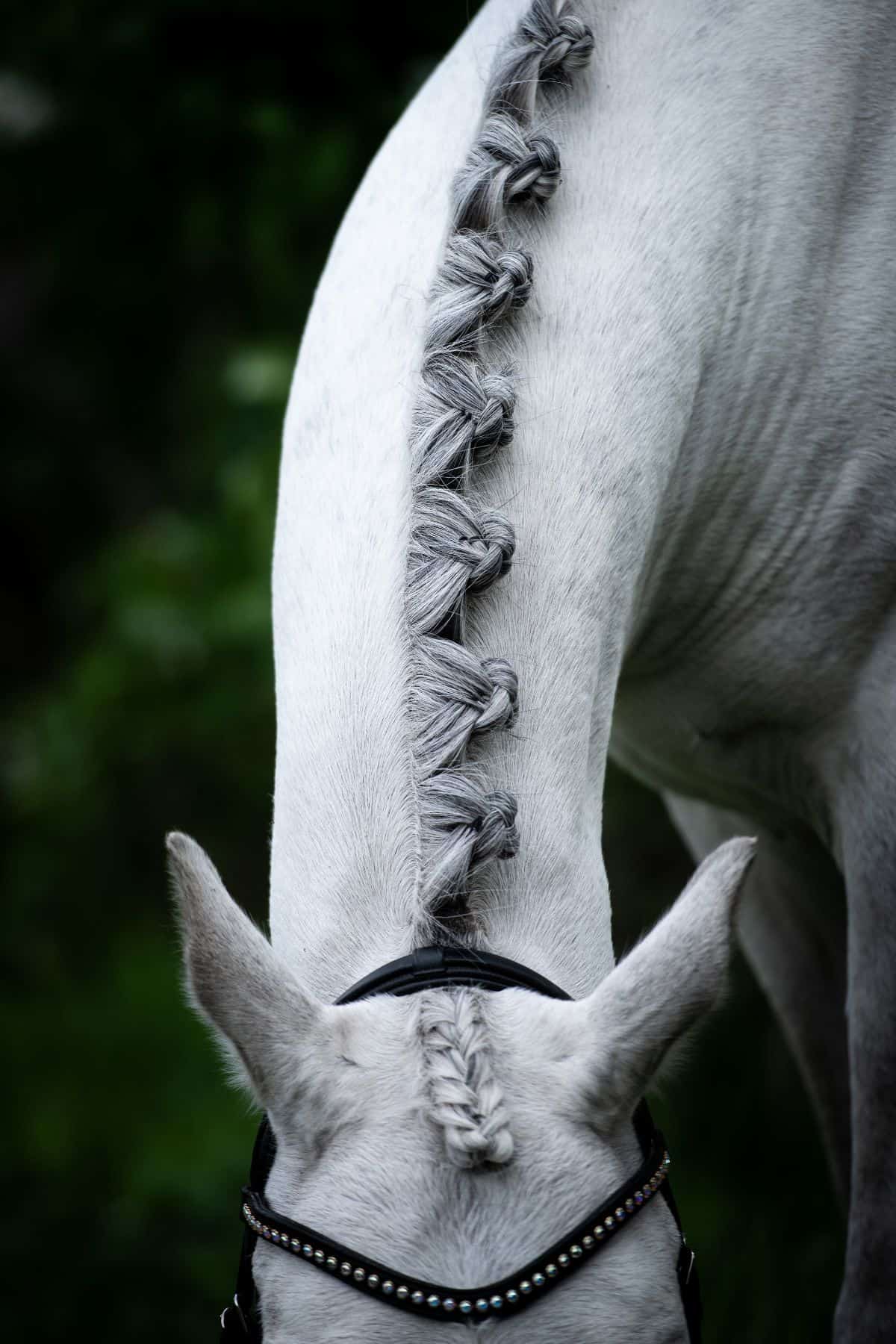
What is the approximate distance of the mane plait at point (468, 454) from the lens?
1396mm

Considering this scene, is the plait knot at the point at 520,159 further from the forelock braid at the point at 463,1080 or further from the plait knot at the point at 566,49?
the forelock braid at the point at 463,1080

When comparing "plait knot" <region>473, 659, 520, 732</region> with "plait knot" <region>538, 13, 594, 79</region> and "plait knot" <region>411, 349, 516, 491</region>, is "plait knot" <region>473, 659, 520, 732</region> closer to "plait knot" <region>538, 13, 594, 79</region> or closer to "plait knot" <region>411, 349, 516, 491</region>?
"plait knot" <region>411, 349, 516, 491</region>

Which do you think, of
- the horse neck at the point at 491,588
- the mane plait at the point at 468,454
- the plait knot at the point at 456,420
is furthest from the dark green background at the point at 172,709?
the plait knot at the point at 456,420

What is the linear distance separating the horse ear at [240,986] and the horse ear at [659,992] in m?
0.29

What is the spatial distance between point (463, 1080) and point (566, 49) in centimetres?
139

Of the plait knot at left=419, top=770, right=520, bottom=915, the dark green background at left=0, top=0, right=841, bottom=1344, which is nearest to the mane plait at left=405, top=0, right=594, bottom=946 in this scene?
the plait knot at left=419, top=770, right=520, bottom=915

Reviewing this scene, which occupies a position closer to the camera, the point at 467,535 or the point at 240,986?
the point at 240,986

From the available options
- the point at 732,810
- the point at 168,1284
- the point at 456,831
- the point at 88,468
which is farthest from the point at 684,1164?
the point at 88,468

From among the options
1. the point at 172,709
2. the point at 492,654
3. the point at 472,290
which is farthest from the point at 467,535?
the point at 172,709

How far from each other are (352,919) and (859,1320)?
106cm

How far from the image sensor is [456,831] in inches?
54.5

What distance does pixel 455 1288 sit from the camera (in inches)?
47.6

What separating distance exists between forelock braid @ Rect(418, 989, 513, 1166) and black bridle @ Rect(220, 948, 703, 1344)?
34 millimetres

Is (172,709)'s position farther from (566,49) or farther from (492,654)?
(492,654)
